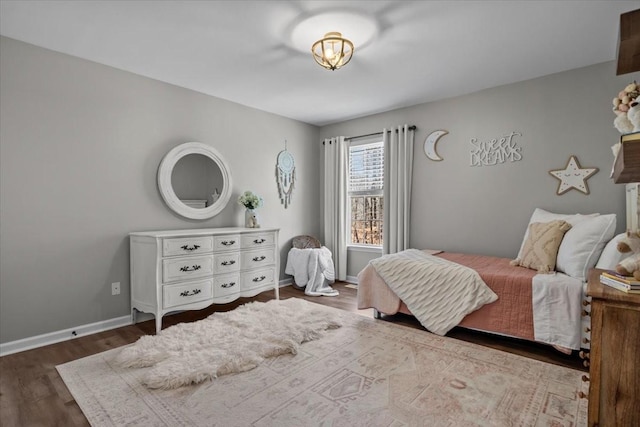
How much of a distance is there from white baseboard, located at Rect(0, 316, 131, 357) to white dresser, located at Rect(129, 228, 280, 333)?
6.1 inches

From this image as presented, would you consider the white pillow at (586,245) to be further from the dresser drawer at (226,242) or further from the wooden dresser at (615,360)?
the dresser drawer at (226,242)

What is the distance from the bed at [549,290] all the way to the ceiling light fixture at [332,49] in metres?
1.97

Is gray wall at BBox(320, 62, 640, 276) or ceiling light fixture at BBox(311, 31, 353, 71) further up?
ceiling light fixture at BBox(311, 31, 353, 71)

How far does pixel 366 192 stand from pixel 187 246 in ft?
8.89

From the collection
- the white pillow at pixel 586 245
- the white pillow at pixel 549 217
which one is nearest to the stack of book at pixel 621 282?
the white pillow at pixel 586 245

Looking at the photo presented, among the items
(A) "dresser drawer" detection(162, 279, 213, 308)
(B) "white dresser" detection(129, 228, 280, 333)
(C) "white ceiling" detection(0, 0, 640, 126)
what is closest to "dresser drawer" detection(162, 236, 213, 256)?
(B) "white dresser" detection(129, 228, 280, 333)

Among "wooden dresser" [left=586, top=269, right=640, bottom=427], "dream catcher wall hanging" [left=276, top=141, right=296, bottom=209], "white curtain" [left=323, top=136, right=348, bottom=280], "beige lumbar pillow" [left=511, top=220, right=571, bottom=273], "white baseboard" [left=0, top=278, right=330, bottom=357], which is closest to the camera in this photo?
"wooden dresser" [left=586, top=269, right=640, bottom=427]

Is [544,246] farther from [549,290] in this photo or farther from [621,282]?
[621,282]

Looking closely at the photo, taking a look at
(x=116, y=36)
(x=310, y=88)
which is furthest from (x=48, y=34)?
(x=310, y=88)

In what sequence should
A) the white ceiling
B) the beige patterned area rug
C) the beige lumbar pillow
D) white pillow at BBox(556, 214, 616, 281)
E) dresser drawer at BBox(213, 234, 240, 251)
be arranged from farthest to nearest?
dresser drawer at BBox(213, 234, 240, 251) → the beige lumbar pillow → white pillow at BBox(556, 214, 616, 281) → the white ceiling → the beige patterned area rug

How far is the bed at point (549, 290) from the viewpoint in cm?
227

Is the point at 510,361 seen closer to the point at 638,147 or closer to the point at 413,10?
the point at 638,147

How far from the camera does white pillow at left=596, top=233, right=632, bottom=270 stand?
6.77 ft

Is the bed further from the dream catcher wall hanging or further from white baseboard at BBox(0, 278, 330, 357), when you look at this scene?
white baseboard at BBox(0, 278, 330, 357)
